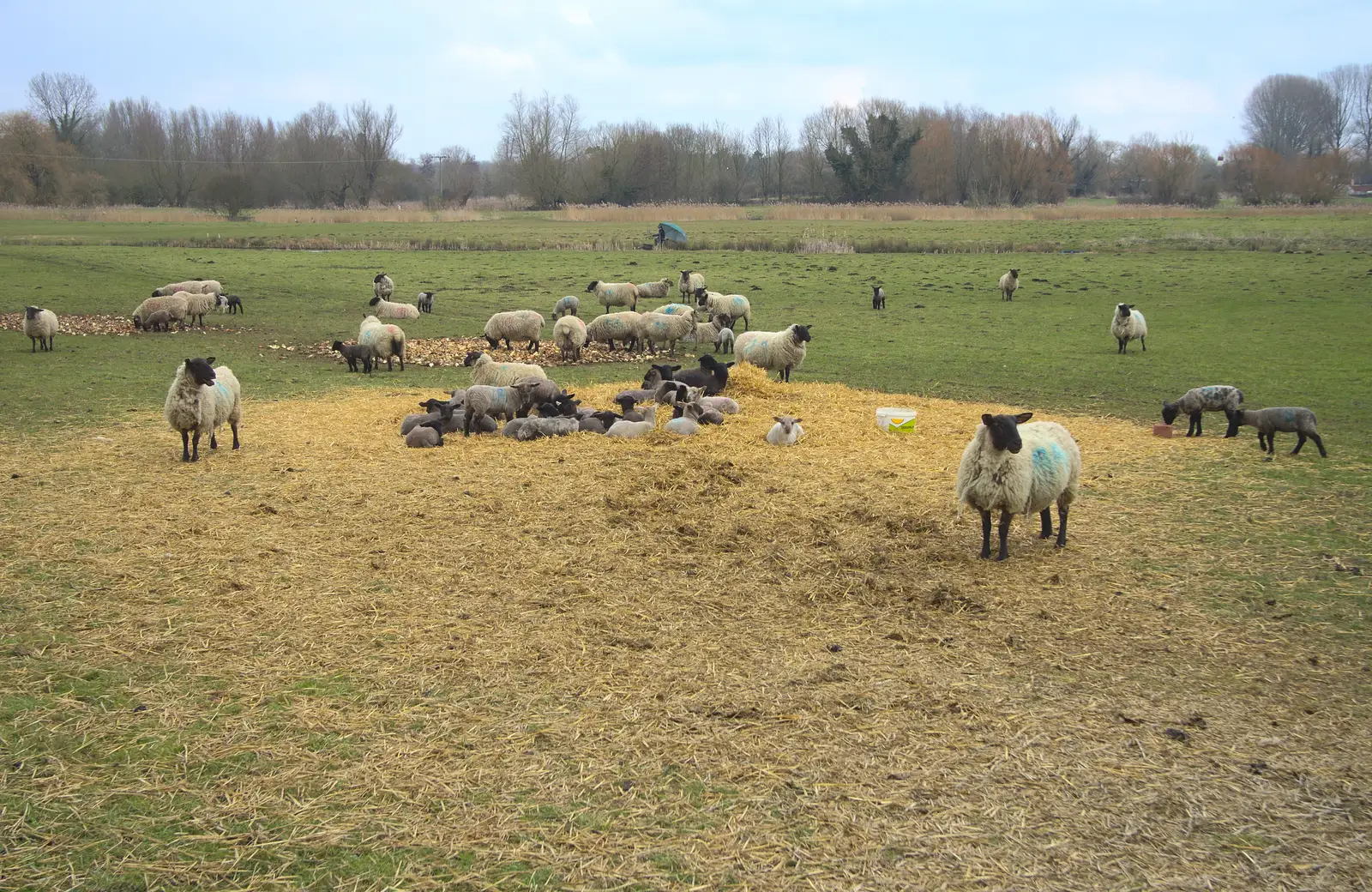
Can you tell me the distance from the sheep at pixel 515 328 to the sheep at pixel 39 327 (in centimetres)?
947

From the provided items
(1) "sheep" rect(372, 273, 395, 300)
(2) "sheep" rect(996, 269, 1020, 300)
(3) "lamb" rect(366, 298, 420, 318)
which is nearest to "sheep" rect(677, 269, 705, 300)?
(3) "lamb" rect(366, 298, 420, 318)

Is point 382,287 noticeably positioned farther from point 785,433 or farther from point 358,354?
point 785,433

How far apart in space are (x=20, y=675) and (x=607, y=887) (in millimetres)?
4314

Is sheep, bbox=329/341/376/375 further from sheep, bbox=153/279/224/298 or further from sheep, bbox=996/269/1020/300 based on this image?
sheep, bbox=996/269/1020/300

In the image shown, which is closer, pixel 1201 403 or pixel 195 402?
pixel 195 402

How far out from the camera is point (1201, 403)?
13.2 metres

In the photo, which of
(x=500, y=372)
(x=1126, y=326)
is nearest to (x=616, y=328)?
(x=500, y=372)

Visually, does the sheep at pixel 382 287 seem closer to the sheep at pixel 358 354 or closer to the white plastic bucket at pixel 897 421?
the sheep at pixel 358 354

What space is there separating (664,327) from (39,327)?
1367 cm

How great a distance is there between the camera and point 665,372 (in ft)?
50.5

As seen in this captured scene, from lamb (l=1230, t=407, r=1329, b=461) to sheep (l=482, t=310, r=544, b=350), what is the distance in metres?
14.8

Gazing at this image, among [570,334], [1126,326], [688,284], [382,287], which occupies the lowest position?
[570,334]

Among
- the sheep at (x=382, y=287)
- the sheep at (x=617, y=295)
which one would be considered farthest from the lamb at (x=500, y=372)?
the sheep at (x=382, y=287)

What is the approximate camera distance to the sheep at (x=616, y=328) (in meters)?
22.0
